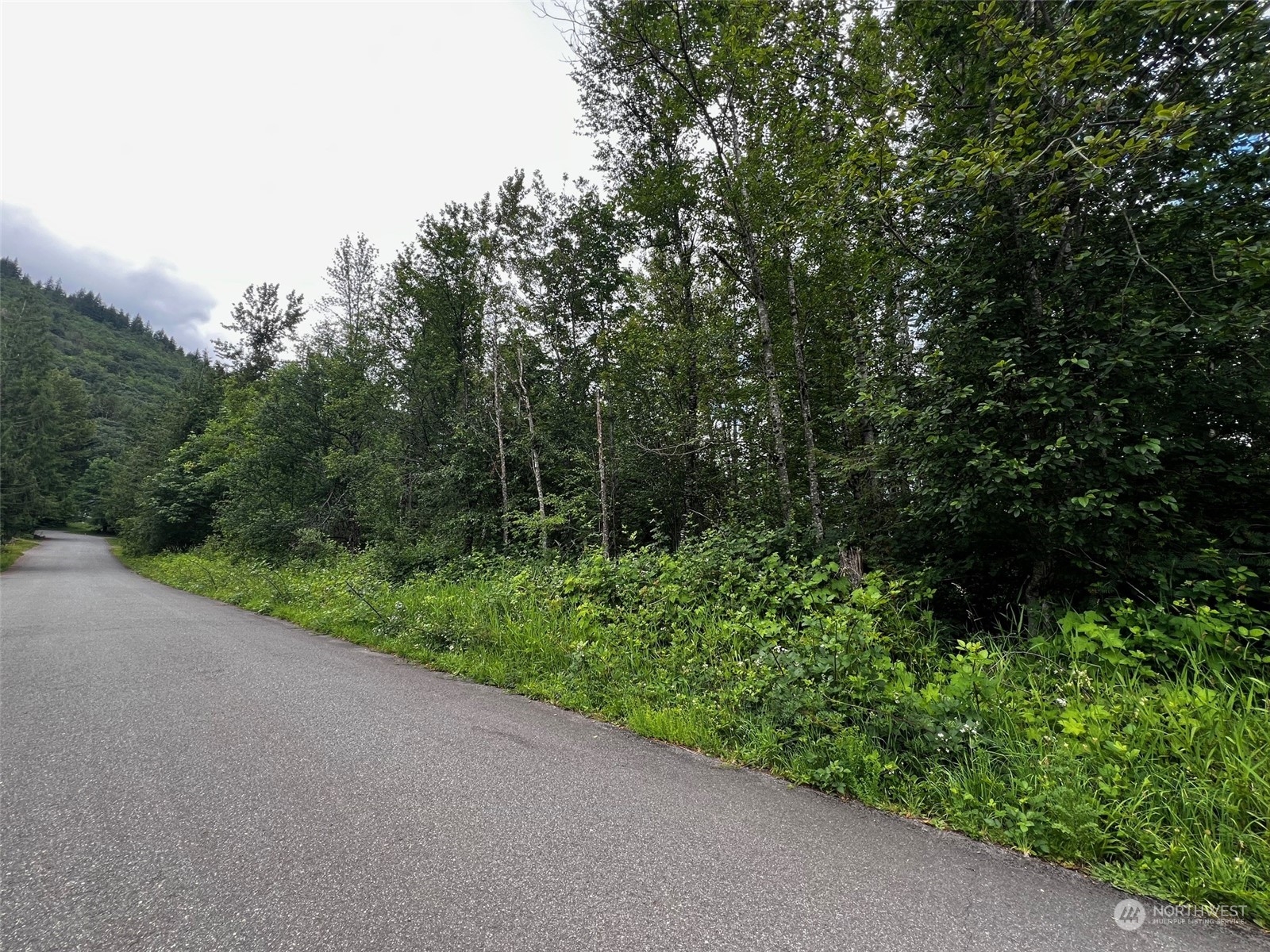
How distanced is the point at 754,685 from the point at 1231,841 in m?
2.12

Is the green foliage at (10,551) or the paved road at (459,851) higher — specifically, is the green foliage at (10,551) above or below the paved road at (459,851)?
below

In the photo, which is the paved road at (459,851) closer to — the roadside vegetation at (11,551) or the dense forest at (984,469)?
the dense forest at (984,469)

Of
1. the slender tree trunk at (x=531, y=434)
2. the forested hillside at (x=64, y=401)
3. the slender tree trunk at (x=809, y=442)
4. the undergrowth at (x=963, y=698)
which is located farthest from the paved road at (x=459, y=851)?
the forested hillside at (x=64, y=401)

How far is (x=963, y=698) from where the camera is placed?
2.89 meters

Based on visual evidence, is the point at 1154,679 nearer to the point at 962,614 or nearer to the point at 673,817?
the point at 962,614

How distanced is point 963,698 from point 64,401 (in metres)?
60.4

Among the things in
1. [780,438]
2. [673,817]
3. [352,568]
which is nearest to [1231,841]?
[673,817]

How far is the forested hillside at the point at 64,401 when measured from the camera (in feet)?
81.1

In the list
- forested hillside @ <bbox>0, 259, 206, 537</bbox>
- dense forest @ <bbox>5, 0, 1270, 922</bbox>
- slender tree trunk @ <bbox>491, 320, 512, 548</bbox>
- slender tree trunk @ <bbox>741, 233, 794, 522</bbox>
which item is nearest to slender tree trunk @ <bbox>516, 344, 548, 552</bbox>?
slender tree trunk @ <bbox>491, 320, 512, 548</bbox>

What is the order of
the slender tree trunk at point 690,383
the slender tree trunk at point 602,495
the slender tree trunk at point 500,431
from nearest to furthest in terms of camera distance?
the slender tree trunk at point 602,495, the slender tree trunk at point 690,383, the slender tree trunk at point 500,431

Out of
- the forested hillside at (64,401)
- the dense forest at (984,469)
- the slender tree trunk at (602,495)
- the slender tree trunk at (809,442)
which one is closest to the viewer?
the dense forest at (984,469)

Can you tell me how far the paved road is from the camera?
1.68 meters

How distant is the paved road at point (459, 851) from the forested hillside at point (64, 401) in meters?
32.5

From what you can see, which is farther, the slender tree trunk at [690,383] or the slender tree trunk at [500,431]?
the slender tree trunk at [500,431]
